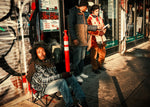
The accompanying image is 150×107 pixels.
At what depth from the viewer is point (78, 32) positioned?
432 cm

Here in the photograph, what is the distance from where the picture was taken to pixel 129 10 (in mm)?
10078

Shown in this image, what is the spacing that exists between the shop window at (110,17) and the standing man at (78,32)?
292 cm

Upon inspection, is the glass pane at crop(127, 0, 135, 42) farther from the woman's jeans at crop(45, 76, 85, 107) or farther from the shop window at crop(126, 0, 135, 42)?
the woman's jeans at crop(45, 76, 85, 107)

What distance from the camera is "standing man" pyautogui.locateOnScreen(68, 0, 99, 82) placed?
4184 mm

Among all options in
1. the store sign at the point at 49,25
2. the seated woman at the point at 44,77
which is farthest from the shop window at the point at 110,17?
the seated woman at the point at 44,77

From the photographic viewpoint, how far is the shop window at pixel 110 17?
23.6ft

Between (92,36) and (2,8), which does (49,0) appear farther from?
(92,36)

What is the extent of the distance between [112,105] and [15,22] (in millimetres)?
2454

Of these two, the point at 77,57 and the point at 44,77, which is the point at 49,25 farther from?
the point at 44,77

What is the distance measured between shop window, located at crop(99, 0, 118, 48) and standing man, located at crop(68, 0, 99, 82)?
2.92 metres

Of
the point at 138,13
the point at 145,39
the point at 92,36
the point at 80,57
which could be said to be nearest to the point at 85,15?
the point at 92,36

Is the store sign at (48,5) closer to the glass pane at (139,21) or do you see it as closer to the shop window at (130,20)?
the shop window at (130,20)

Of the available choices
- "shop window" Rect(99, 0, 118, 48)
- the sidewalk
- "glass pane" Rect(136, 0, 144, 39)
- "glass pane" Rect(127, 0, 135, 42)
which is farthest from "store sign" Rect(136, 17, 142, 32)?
the sidewalk

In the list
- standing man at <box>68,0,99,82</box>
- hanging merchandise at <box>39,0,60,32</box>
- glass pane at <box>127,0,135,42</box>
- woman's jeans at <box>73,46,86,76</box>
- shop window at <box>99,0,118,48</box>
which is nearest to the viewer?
hanging merchandise at <box>39,0,60,32</box>
